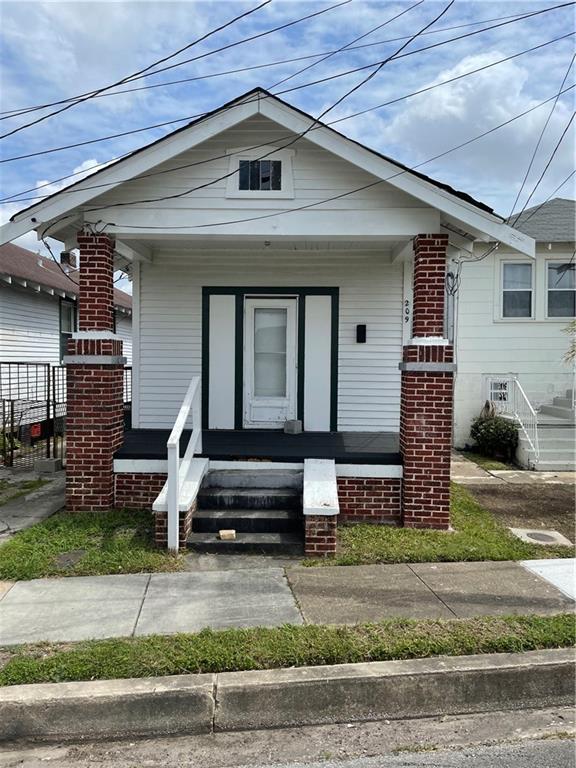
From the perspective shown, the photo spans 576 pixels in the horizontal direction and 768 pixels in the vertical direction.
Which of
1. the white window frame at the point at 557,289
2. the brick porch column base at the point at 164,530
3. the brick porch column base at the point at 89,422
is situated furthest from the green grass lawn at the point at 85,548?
the white window frame at the point at 557,289

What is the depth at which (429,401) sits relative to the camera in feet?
A: 21.4

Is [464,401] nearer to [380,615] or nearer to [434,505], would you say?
[434,505]

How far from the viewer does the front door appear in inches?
357

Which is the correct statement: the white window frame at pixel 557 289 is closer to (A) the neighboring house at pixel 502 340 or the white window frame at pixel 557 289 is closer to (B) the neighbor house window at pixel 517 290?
(A) the neighboring house at pixel 502 340

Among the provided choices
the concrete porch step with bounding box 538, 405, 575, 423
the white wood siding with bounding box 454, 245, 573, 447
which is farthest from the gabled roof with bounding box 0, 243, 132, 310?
the concrete porch step with bounding box 538, 405, 575, 423

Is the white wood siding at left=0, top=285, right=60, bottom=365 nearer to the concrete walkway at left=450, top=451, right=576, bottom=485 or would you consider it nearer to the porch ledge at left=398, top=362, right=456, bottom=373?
the concrete walkway at left=450, top=451, right=576, bottom=485

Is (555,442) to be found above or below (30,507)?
above

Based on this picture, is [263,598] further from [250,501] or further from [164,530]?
[250,501]

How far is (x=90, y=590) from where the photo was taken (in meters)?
4.80

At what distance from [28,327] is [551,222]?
1287cm

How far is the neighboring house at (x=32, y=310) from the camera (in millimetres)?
13367

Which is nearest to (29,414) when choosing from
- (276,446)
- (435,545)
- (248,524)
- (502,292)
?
(276,446)

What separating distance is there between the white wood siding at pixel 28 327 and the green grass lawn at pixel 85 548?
8.22 meters

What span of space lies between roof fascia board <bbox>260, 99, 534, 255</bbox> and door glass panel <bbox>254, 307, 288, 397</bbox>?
3.25 metres
